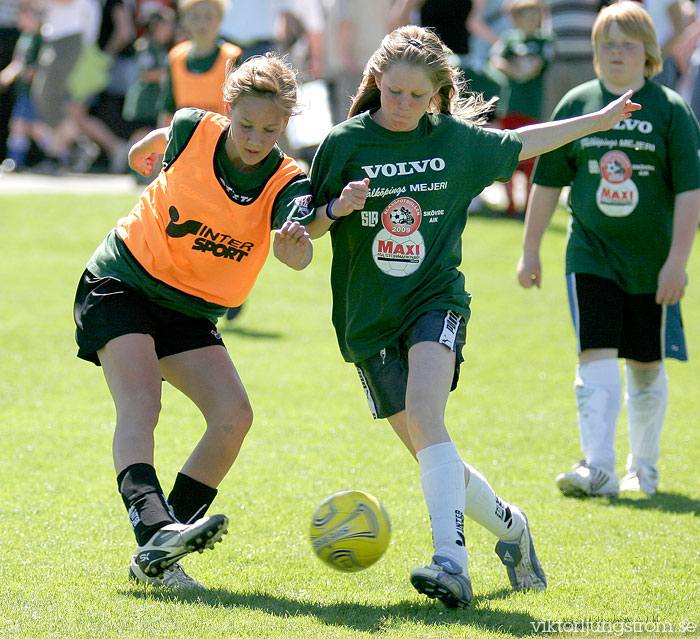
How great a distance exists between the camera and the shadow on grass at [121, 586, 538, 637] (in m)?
3.49

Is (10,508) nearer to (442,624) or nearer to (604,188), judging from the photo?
(442,624)

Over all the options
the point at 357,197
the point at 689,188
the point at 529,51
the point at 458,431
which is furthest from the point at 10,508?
the point at 529,51

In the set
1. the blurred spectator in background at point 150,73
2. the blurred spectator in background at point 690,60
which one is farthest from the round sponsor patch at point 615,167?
the blurred spectator in background at point 150,73

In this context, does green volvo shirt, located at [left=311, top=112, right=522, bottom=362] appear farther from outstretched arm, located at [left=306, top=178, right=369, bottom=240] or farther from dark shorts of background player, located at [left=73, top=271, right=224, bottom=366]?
dark shorts of background player, located at [left=73, top=271, right=224, bottom=366]

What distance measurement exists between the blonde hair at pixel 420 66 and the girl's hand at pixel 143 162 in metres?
0.83

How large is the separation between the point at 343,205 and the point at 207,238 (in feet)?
1.85

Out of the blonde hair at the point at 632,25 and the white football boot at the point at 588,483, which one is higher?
the blonde hair at the point at 632,25

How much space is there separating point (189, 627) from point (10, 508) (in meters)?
1.64

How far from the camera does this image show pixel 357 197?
3.77 m

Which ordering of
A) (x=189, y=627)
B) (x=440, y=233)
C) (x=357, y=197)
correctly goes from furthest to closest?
(x=440, y=233)
(x=357, y=197)
(x=189, y=627)

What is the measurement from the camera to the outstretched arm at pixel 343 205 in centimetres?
377

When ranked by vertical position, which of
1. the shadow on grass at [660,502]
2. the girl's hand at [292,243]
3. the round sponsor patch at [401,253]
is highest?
the girl's hand at [292,243]

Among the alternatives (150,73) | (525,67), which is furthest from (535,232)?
(150,73)

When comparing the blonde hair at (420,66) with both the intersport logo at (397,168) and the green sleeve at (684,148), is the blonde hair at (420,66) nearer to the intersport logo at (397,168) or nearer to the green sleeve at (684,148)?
the intersport logo at (397,168)
